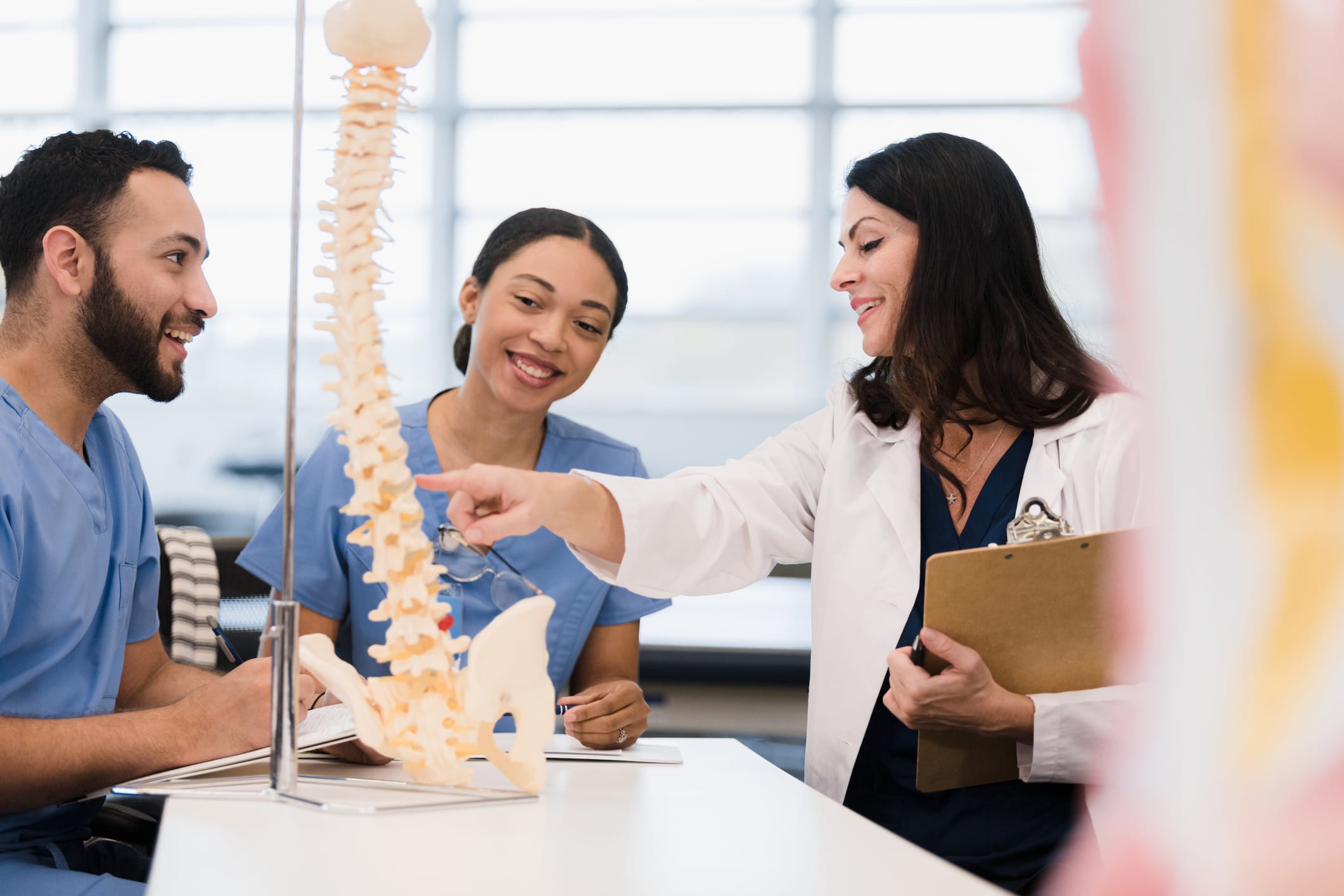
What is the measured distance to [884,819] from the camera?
→ 129cm

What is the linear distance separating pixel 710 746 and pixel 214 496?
6.14 meters

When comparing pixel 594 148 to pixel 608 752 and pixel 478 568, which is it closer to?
pixel 478 568

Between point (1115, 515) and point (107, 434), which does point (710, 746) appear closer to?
point (1115, 515)

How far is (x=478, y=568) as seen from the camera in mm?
1500

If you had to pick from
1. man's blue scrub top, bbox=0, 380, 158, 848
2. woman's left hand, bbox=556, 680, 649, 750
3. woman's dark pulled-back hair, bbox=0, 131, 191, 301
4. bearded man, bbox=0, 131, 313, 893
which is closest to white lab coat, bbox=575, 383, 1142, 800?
woman's left hand, bbox=556, 680, 649, 750

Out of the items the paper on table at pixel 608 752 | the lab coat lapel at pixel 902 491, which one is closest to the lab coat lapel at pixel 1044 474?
the lab coat lapel at pixel 902 491

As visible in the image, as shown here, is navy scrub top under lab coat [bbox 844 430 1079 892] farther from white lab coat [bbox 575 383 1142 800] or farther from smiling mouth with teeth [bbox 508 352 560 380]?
smiling mouth with teeth [bbox 508 352 560 380]

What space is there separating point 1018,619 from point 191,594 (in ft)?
3.72

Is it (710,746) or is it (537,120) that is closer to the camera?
(710,746)

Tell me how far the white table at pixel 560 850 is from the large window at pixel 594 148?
5.92 m

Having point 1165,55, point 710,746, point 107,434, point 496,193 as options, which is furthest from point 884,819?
point 496,193

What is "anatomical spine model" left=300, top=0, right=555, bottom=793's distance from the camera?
86 centimetres

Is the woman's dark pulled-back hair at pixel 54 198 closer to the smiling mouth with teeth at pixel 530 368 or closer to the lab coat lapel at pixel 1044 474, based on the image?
the smiling mouth with teeth at pixel 530 368

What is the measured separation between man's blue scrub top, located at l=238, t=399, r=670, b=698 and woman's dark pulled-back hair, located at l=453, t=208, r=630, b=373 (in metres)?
0.21
